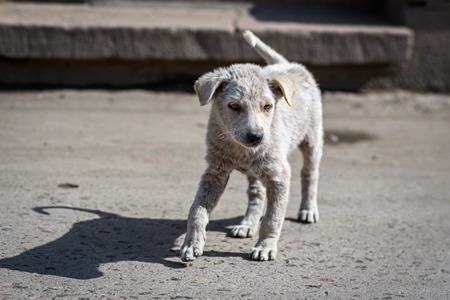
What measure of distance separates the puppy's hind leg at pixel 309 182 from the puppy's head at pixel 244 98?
787 millimetres

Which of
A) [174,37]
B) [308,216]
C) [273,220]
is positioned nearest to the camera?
[273,220]

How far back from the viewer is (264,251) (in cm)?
425

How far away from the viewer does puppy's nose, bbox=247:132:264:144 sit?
4.02m

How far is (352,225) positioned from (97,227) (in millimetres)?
1862

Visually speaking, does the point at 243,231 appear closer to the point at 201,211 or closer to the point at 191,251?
the point at 201,211

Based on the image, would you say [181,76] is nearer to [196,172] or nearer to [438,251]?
[196,172]

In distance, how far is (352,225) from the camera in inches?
201

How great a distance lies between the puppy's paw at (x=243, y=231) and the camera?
15.3ft

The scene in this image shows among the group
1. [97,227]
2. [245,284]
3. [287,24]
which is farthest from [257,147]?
[287,24]

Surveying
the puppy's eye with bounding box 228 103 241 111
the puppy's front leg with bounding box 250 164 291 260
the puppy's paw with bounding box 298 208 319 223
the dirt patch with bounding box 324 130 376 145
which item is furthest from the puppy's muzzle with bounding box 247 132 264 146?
the dirt patch with bounding box 324 130 376 145

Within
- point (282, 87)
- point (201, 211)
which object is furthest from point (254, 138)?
point (201, 211)

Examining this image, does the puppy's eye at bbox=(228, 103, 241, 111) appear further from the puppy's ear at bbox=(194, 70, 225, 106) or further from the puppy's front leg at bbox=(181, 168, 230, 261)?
the puppy's front leg at bbox=(181, 168, 230, 261)

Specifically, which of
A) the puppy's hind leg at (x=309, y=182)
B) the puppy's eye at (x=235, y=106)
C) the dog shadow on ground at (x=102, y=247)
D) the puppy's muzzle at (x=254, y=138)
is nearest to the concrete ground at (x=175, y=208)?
the dog shadow on ground at (x=102, y=247)

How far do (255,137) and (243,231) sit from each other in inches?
35.2
